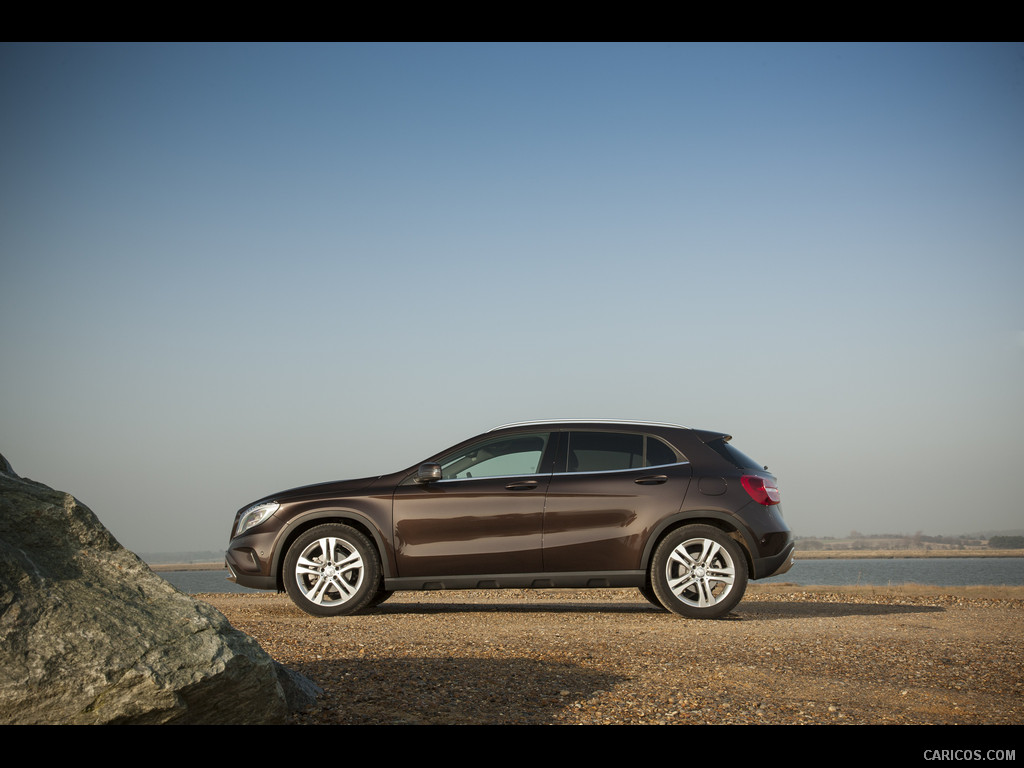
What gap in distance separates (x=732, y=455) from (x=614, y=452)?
1161mm

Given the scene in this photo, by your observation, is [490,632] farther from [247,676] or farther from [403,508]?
[247,676]

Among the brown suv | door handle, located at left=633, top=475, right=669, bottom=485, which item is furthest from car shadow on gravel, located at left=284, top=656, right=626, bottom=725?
door handle, located at left=633, top=475, right=669, bottom=485

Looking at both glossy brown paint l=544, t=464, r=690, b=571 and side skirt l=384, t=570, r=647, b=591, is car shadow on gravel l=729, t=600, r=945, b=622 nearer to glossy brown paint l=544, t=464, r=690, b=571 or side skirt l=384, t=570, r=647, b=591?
side skirt l=384, t=570, r=647, b=591

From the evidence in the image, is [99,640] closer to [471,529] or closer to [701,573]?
[471,529]

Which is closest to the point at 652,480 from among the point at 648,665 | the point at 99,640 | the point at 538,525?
the point at 538,525

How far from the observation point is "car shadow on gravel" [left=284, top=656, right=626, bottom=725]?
160 inches

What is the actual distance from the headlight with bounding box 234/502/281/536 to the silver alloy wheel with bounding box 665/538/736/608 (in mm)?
3847

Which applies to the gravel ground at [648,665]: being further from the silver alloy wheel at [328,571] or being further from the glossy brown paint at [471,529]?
the glossy brown paint at [471,529]

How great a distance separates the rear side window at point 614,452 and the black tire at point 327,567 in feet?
7.11

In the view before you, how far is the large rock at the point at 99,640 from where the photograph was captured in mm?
3088

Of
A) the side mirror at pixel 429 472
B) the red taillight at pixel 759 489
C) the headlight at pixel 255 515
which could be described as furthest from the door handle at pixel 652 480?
the headlight at pixel 255 515
